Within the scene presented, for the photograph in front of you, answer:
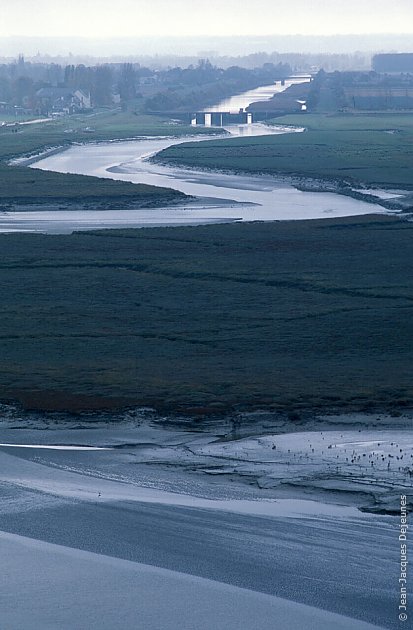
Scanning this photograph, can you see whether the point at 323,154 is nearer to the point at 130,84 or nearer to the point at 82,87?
the point at 82,87

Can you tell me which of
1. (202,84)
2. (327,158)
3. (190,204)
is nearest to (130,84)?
(202,84)

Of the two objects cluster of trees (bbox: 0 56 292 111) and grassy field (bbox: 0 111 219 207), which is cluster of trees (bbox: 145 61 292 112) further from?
grassy field (bbox: 0 111 219 207)

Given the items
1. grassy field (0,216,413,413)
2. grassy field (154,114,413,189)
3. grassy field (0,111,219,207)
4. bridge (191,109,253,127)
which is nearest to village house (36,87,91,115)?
grassy field (0,111,219,207)

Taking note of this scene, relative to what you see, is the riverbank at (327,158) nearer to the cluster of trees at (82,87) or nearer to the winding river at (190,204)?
the winding river at (190,204)

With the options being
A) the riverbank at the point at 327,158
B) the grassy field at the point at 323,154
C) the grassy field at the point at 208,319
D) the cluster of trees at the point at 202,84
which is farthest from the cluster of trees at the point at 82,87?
the grassy field at the point at 208,319

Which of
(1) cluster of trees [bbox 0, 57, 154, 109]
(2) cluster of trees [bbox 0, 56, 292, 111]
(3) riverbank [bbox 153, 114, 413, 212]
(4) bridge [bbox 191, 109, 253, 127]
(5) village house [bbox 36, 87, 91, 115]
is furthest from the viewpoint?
(1) cluster of trees [bbox 0, 57, 154, 109]

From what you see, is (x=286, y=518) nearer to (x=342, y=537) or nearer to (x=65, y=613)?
(x=342, y=537)

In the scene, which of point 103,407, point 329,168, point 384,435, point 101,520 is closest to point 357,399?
point 384,435
